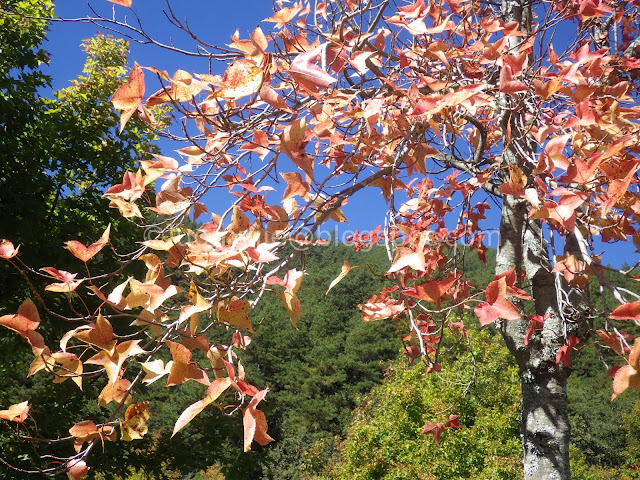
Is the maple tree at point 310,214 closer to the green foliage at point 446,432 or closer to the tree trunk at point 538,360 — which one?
the tree trunk at point 538,360

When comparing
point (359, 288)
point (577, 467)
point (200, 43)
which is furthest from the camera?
point (359, 288)

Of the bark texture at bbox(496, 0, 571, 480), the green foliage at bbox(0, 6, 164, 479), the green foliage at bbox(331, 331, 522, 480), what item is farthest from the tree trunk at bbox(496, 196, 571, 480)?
the green foliage at bbox(331, 331, 522, 480)

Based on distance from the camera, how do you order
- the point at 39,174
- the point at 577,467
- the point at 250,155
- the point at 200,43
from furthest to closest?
the point at 577,467
the point at 39,174
the point at 250,155
the point at 200,43

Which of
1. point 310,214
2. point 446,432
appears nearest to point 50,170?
point 310,214

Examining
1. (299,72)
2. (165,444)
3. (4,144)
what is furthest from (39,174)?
(299,72)

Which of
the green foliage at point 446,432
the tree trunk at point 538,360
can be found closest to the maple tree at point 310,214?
the tree trunk at point 538,360

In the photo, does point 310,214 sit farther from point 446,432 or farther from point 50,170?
point 446,432

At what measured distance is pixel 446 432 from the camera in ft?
26.2

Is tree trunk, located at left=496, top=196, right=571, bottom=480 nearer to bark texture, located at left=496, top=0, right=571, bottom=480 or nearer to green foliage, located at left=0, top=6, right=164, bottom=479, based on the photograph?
bark texture, located at left=496, top=0, right=571, bottom=480

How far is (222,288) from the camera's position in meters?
0.93

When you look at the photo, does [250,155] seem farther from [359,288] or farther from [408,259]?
[359,288]

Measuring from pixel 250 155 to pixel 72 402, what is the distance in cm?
436

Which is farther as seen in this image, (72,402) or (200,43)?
(72,402)

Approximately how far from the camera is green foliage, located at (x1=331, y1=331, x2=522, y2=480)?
7.82 m
